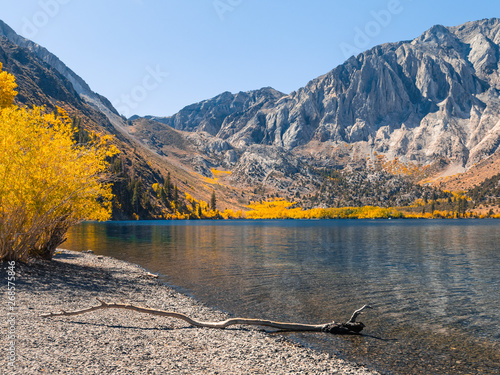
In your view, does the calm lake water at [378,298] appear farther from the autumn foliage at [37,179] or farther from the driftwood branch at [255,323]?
the autumn foliage at [37,179]

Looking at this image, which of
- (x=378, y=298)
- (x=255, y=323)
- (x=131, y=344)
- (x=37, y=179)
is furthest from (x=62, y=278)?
(x=378, y=298)

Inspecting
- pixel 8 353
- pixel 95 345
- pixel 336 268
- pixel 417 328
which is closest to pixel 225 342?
pixel 95 345

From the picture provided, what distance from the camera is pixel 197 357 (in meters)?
16.8

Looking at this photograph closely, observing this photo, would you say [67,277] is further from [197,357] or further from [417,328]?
[417,328]

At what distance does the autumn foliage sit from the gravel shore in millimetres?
4755

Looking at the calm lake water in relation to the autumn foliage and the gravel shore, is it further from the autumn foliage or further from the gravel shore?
the autumn foliage

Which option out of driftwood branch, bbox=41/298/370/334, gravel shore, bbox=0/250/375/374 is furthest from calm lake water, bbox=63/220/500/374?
gravel shore, bbox=0/250/375/374

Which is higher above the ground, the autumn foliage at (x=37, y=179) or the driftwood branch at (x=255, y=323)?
the autumn foliage at (x=37, y=179)

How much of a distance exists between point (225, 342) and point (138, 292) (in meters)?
15.7

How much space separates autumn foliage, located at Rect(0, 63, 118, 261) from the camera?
2800 centimetres

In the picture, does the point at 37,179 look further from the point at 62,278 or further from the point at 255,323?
the point at 255,323

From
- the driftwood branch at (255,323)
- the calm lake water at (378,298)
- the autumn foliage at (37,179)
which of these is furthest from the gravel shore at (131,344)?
the autumn foliage at (37,179)

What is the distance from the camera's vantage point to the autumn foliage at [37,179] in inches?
1102

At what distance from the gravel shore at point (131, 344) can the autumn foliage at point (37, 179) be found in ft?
15.6
